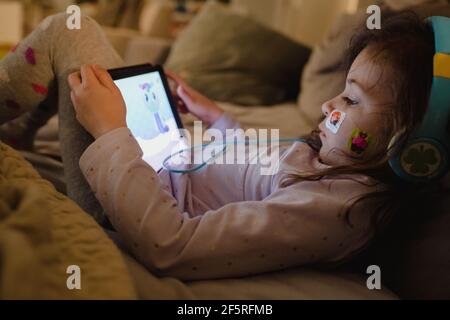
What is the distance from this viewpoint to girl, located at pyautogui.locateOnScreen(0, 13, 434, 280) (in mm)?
552

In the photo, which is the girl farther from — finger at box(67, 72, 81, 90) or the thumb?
the thumb

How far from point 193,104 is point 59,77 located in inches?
12.1

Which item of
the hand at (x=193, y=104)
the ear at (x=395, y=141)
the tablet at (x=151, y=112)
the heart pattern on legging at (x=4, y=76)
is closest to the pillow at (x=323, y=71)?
the hand at (x=193, y=104)

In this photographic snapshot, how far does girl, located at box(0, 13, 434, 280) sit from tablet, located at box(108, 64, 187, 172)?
7 centimetres

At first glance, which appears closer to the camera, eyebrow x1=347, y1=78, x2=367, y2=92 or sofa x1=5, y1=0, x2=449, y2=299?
sofa x1=5, y1=0, x2=449, y2=299

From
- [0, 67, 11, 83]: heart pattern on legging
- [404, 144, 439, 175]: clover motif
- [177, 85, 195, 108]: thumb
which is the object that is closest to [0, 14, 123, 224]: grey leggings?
[0, 67, 11, 83]: heart pattern on legging

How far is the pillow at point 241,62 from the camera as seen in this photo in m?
1.54

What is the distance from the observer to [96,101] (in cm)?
64

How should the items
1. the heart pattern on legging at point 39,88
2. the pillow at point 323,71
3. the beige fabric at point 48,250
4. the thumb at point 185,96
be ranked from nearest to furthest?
the beige fabric at point 48,250 → the heart pattern on legging at point 39,88 → the thumb at point 185,96 → the pillow at point 323,71

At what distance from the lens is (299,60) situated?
1619 millimetres

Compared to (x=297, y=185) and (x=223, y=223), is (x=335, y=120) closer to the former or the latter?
(x=297, y=185)

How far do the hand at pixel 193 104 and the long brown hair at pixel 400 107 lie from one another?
1.18ft

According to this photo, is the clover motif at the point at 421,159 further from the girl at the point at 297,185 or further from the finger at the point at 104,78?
the finger at the point at 104,78
